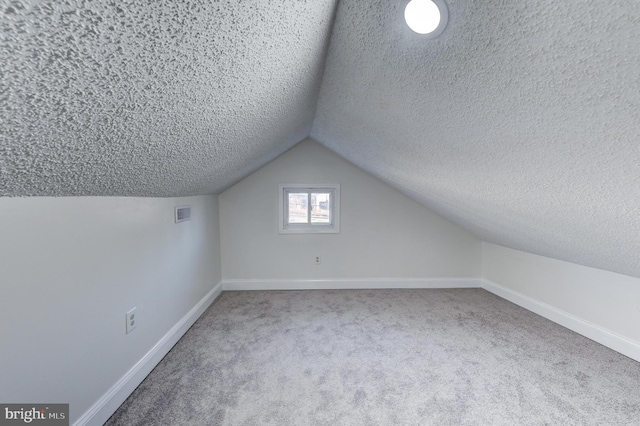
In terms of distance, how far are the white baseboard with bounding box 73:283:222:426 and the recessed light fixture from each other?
2.14m

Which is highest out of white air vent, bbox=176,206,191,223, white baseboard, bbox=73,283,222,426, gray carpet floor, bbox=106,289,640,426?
white air vent, bbox=176,206,191,223

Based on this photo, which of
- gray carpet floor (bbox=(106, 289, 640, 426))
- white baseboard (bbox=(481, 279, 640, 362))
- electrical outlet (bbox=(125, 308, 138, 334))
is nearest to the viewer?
gray carpet floor (bbox=(106, 289, 640, 426))

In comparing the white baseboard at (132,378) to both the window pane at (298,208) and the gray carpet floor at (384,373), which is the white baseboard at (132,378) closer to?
the gray carpet floor at (384,373)

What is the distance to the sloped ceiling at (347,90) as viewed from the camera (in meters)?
0.60

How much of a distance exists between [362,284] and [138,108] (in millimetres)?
3234

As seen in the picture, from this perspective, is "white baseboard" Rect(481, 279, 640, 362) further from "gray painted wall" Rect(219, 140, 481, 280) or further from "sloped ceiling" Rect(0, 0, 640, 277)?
"sloped ceiling" Rect(0, 0, 640, 277)

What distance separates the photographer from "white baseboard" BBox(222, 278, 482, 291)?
11.8ft

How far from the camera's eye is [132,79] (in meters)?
0.77

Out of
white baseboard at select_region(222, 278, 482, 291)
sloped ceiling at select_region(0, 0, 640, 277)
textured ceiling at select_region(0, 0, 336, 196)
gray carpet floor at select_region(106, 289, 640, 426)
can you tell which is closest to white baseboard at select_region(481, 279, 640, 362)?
gray carpet floor at select_region(106, 289, 640, 426)

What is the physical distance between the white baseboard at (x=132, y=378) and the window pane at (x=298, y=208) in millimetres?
1616

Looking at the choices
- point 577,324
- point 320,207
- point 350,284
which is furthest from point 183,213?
point 577,324

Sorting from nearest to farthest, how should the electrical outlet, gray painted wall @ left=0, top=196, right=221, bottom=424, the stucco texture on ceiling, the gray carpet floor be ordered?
1. the stucco texture on ceiling
2. gray painted wall @ left=0, top=196, right=221, bottom=424
3. the gray carpet floor
4. the electrical outlet

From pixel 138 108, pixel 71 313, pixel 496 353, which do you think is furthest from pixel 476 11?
pixel 496 353

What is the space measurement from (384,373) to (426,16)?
1.99m
